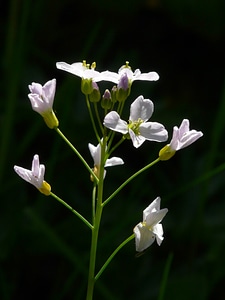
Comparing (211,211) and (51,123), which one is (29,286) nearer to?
(211,211)

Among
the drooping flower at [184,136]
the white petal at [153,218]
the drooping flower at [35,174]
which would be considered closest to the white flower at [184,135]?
the drooping flower at [184,136]

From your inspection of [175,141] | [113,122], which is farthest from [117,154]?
[113,122]

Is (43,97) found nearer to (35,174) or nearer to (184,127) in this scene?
(35,174)

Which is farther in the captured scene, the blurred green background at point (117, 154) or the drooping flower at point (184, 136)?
the blurred green background at point (117, 154)

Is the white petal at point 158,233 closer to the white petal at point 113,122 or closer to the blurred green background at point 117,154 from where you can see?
the white petal at point 113,122

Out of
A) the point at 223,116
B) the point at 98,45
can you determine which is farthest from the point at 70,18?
the point at 223,116

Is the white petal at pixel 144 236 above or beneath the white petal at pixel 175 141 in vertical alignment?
beneath

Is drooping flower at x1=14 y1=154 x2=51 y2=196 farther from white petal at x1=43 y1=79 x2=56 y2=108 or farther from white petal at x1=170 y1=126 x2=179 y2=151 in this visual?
white petal at x1=170 y1=126 x2=179 y2=151

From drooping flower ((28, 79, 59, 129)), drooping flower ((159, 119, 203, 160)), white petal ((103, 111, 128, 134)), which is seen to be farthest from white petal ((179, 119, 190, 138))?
drooping flower ((28, 79, 59, 129))
